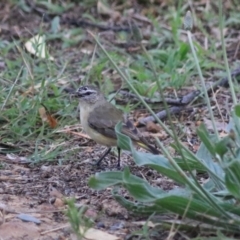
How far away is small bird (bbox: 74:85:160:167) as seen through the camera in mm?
5867

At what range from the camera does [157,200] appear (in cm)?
426

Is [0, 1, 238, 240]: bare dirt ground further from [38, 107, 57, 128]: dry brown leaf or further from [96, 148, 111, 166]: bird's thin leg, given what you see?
[38, 107, 57, 128]: dry brown leaf

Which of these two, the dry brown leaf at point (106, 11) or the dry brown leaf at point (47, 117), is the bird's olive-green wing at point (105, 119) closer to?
the dry brown leaf at point (47, 117)

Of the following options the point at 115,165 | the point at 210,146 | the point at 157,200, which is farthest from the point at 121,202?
the point at 115,165

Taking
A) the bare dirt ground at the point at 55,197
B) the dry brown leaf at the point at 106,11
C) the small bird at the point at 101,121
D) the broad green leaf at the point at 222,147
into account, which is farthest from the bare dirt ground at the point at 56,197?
the dry brown leaf at the point at 106,11

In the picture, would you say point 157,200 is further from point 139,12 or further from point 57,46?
point 139,12

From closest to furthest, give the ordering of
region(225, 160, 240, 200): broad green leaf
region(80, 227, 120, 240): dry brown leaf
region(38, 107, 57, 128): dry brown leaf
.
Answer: region(225, 160, 240, 200): broad green leaf → region(80, 227, 120, 240): dry brown leaf → region(38, 107, 57, 128): dry brown leaf

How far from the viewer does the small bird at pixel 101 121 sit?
5.87m

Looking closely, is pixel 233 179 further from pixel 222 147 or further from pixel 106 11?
pixel 106 11

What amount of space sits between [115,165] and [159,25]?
3660 millimetres

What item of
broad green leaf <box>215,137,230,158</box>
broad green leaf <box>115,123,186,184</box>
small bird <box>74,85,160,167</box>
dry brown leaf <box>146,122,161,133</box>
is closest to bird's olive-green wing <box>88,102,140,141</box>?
small bird <box>74,85,160,167</box>

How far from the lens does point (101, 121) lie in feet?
19.7

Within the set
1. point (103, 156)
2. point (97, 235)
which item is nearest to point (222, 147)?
point (97, 235)

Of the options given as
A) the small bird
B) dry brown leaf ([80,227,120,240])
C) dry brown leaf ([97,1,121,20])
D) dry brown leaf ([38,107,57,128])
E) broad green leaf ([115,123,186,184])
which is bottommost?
dry brown leaf ([97,1,121,20])
